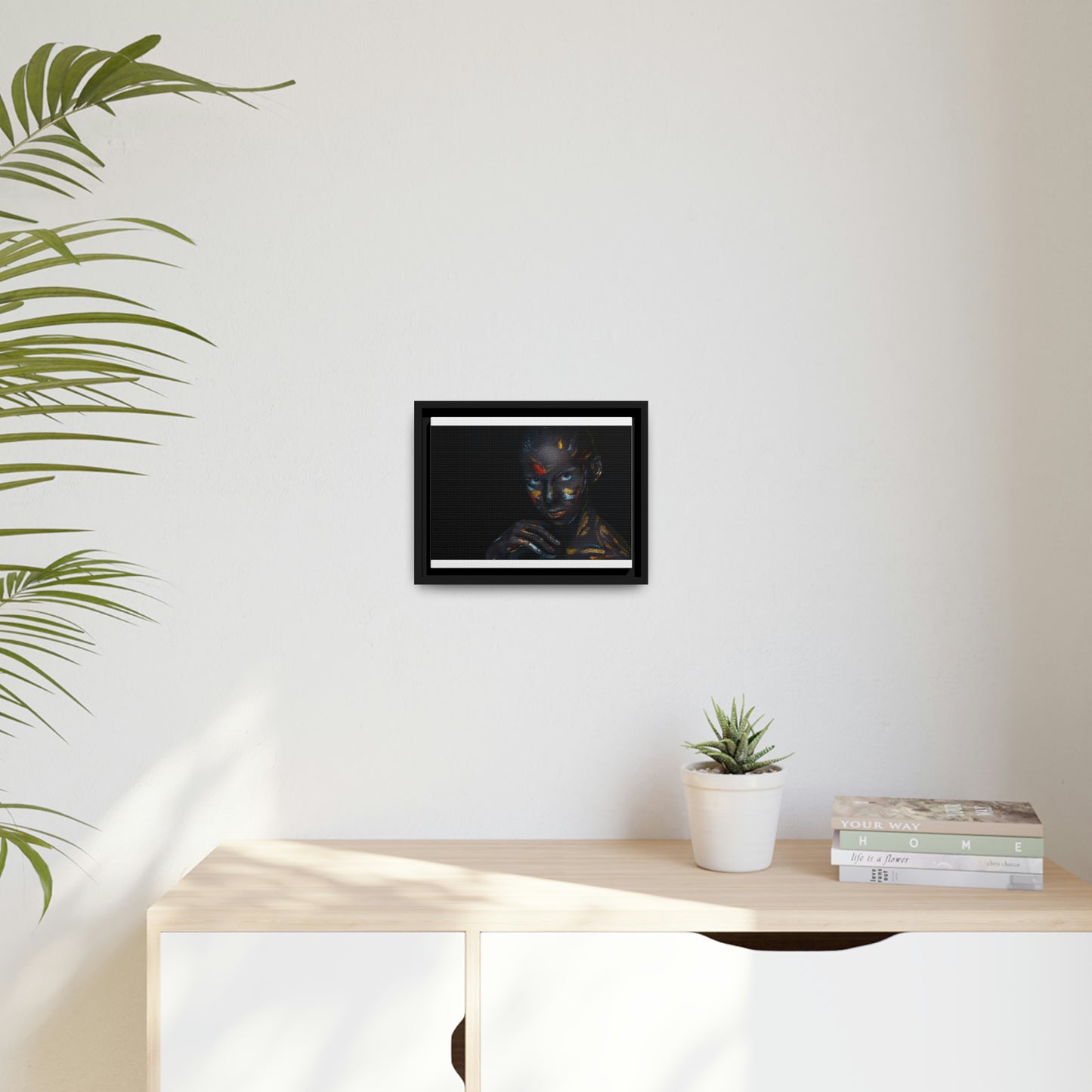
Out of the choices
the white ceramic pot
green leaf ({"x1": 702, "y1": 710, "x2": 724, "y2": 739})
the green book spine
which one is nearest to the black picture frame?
green leaf ({"x1": 702, "y1": 710, "x2": 724, "y2": 739})

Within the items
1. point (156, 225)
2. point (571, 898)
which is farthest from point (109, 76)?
point (571, 898)

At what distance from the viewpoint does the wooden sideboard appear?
4.24 ft

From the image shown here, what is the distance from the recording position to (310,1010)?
4.25 ft

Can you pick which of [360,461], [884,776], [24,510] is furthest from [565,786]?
[24,510]

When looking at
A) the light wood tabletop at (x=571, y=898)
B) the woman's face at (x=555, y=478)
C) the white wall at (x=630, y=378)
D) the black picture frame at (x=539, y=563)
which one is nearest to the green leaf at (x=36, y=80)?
the white wall at (x=630, y=378)

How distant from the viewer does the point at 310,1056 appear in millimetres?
1300

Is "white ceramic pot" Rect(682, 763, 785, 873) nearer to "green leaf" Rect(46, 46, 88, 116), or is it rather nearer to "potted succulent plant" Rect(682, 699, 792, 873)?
Result: "potted succulent plant" Rect(682, 699, 792, 873)

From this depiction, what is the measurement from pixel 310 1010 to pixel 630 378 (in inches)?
44.1

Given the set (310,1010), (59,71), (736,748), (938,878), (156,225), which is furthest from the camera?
(736,748)

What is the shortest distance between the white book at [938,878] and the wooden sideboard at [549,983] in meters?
0.10

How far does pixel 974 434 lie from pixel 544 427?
0.77 meters

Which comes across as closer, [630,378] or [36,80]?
[36,80]

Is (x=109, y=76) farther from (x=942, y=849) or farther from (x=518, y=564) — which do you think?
(x=942, y=849)

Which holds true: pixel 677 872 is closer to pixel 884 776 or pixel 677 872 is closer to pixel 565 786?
pixel 565 786
